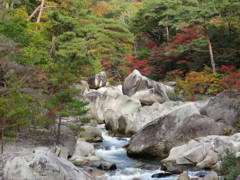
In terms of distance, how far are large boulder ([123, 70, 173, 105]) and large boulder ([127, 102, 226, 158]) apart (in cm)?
773

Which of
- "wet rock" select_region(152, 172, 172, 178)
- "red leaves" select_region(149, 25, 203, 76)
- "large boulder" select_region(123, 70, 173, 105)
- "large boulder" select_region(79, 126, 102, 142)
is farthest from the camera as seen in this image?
"red leaves" select_region(149, 25, 203, 76)

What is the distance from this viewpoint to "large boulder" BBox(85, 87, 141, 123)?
57.5 feet

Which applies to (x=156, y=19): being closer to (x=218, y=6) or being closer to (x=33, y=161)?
A: (x=218, y=6)

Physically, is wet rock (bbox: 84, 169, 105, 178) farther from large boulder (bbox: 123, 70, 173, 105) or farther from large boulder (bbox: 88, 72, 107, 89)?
large boulder (bbox: 88, 72, 107, 89)

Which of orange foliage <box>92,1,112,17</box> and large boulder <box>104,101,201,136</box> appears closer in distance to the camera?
large boulder <box>104,101,201,136</box>

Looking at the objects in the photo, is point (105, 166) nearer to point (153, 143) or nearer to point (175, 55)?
point (153, 143)

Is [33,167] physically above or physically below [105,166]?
above

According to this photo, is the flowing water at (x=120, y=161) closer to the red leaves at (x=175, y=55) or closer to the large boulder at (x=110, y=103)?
the large boulder at (x=110, y=103)

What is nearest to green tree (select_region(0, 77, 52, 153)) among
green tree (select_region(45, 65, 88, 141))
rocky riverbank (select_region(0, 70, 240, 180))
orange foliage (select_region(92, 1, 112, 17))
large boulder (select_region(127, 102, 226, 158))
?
rocky riverbank (select_region(0, 70, 240, 180))

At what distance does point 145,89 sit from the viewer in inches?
787

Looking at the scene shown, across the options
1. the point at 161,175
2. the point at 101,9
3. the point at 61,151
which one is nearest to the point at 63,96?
the point at 61,151

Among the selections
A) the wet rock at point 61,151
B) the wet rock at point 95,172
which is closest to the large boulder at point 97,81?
the wet rock at point 61,151

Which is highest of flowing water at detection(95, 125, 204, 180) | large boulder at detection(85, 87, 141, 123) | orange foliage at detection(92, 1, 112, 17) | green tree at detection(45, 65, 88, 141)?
orange foliage at detection(92, 1, 112, 17)

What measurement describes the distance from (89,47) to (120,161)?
8.49m
